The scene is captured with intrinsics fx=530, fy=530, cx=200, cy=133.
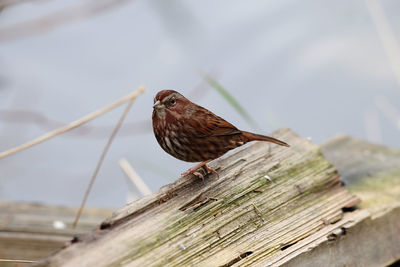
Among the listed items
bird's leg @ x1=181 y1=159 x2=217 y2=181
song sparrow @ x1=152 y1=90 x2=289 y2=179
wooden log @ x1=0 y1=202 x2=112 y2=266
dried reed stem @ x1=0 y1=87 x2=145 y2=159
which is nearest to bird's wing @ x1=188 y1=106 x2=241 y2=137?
song sparrow @ x1=152 y1=90 x2=289 y2=179

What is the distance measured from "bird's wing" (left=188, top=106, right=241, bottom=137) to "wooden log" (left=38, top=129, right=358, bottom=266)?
154mm

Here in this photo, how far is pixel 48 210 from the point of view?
161 inches

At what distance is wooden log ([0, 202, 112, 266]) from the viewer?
10.5ft

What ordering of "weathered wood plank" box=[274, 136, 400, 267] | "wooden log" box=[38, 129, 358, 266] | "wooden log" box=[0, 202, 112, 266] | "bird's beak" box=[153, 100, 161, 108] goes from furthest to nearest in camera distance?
"wooden log" box=[0, 202, 112, 266]
"bird's beak" box=[153, 100, 161, 108]
"weathered wood plank" box=[274, 136, 400, 267]
"wooden log" box=[38, 129, 358, 266]

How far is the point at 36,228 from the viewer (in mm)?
3426

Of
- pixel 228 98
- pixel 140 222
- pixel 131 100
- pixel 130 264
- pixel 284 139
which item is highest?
pixel 131 100

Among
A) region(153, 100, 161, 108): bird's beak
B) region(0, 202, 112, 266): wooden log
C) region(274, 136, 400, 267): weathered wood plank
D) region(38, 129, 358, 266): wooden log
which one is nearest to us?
region(38, 129, 358, 266): wooden log

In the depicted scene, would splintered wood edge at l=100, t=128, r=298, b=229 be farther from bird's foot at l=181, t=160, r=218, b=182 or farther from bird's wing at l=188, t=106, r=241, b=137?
bird's wing at l=188, t=106, r=241, b=137

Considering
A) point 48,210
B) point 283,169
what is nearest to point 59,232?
point 48,210

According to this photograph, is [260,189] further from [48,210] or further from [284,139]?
[48,210]

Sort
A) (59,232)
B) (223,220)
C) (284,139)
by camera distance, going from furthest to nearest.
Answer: (59,232) → (284,139) → (223,220)

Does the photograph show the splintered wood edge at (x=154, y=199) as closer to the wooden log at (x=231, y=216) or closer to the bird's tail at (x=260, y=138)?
the wooden log at (x=231, y=216)

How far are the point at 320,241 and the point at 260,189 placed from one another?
369mm

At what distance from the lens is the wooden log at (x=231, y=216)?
2041 millimetres
